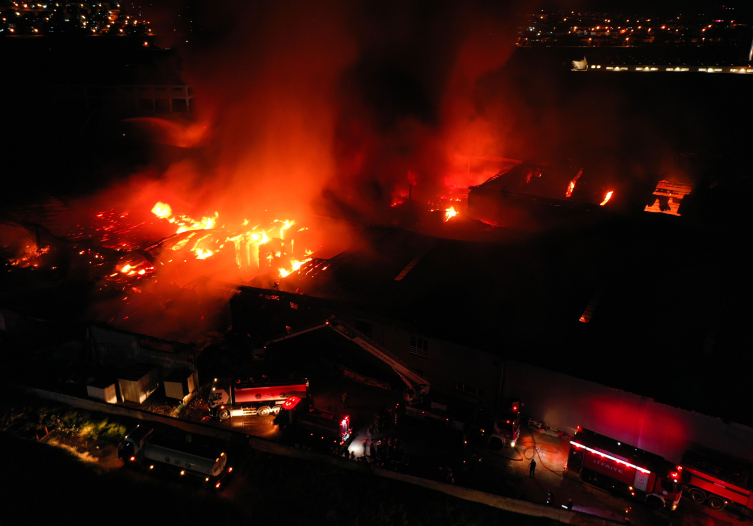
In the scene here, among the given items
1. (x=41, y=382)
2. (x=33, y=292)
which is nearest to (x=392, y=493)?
(x=41, y=382)

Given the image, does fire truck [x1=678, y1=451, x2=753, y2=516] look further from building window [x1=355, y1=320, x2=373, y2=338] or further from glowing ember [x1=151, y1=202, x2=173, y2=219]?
glowing ember [x1=151, y1=202, x2=173, y2=219]

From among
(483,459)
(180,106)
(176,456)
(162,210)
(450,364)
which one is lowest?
(483,459)

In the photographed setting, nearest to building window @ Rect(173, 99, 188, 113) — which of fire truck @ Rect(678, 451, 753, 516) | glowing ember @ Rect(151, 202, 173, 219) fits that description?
glowing ember @ Rect(151, 202, 173, 219)

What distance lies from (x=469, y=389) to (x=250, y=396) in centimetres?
555

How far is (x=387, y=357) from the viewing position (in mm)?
11859

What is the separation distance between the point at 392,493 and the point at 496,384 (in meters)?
3.73

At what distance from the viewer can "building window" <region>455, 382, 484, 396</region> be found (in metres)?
11.8

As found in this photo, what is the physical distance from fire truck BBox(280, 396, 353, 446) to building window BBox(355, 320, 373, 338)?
2622mm

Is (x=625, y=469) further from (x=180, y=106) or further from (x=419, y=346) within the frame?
(x=180, y=106)

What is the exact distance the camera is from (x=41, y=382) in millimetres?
12531

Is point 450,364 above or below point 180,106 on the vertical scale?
below

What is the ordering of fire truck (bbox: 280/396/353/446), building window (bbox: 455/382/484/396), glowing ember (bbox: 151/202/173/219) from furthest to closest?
glowing ember (bbox: 151/202/173/219), building window (bbox: 455/382/484/396), fire truck (bbox: 280/396/353/446)

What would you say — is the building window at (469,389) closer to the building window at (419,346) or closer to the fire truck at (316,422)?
the building window at (419,346)

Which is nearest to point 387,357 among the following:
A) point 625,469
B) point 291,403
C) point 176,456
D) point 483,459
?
point 291,403
